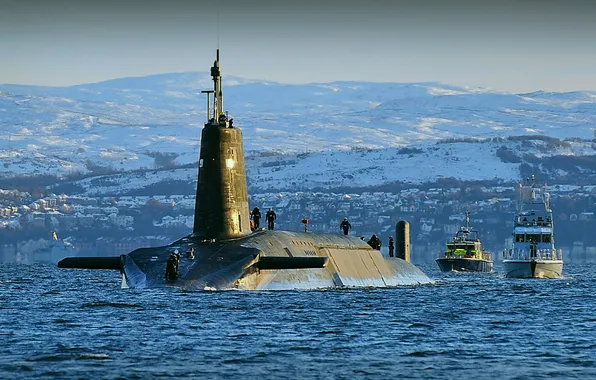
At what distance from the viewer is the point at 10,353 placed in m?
42.2

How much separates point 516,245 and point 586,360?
69.3 metres

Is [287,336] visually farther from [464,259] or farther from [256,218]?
[464,259]

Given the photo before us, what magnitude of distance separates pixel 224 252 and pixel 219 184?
4173 millimetres

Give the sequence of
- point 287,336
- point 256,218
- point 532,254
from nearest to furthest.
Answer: point 287,336 < point 256,218 < point 532,254

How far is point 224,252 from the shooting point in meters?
61.8

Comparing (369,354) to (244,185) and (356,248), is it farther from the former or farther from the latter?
(356,248)

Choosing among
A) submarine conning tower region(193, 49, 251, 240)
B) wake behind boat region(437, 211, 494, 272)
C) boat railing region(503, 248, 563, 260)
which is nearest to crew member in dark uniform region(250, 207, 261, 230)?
submarine conning tower region(193, 49, 251, 240)

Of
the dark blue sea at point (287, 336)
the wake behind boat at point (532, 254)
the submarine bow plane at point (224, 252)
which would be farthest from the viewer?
the wake behind boat at point (532, 254)

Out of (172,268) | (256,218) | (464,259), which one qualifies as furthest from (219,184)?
(464,259)

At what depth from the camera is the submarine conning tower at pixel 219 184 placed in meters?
64.9

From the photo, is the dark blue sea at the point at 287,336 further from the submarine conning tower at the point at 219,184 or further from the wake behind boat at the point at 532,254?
the wake behind boat at the point at 532,254

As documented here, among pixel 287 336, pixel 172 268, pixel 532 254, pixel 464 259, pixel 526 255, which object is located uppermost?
pixel 172 268

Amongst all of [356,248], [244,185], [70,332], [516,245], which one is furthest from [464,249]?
[70,332]

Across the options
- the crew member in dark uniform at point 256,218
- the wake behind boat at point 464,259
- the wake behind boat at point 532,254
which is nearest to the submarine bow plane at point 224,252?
the crew member in dark uniform at point 256,218
